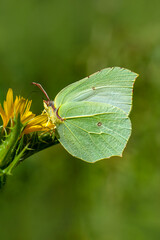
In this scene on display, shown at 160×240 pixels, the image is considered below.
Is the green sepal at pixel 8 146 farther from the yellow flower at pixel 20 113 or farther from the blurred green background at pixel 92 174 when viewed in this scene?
the blurred green background at pixel 92 174

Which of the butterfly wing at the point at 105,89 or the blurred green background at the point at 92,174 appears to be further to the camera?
the blurred green background at the point at 92,174

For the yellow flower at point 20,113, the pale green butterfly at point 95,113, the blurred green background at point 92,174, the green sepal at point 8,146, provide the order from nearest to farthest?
the green sepal at point 8,146
the yellow flower at point 20,113
the pale green butterfly at point 95,113
the blurred green background at point 92,174

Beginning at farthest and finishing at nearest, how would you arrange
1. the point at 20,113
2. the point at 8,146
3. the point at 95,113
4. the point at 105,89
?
the point at 95,113 < the point at 105,89 < the point at 20,113 < the point at 8,146

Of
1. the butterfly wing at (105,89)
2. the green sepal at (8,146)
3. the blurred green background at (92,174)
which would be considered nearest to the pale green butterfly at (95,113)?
the butterfly wing at (105,89)

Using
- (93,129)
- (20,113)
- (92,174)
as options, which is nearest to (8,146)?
(20,113)

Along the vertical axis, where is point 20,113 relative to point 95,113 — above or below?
above

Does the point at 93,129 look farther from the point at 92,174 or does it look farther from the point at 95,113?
the point at 92,174
